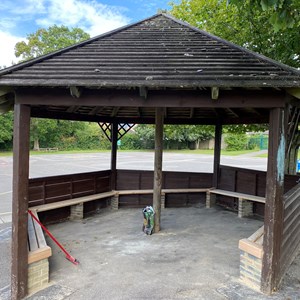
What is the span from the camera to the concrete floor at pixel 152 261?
4.13 metres

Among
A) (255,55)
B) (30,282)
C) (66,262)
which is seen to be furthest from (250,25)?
(30,282)

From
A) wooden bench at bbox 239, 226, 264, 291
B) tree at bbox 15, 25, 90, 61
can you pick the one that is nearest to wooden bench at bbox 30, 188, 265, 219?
wooden bench at bbox 239, 226, 264, 291

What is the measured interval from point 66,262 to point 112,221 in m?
2.71

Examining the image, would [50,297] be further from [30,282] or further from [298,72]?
[298,72]

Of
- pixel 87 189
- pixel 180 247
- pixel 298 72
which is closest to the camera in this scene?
pixel 298 72

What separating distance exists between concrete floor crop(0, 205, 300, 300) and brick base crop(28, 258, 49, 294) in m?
0.11

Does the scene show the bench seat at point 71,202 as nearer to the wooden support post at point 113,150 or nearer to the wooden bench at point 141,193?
the wooden bench at point 141,193

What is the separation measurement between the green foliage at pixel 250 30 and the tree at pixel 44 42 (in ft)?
95.1

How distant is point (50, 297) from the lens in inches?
156

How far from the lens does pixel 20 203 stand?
4.04m

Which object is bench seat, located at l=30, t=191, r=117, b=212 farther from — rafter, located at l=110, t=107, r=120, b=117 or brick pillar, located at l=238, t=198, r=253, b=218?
brick pillar, located at l=238, t=198, r=253, b=218

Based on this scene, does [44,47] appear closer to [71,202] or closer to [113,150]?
[113,150]

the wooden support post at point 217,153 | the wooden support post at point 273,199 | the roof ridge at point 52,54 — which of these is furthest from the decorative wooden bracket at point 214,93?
the wooden support post at point 217,153

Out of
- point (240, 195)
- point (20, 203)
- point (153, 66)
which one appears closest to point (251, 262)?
point (153, 66)
